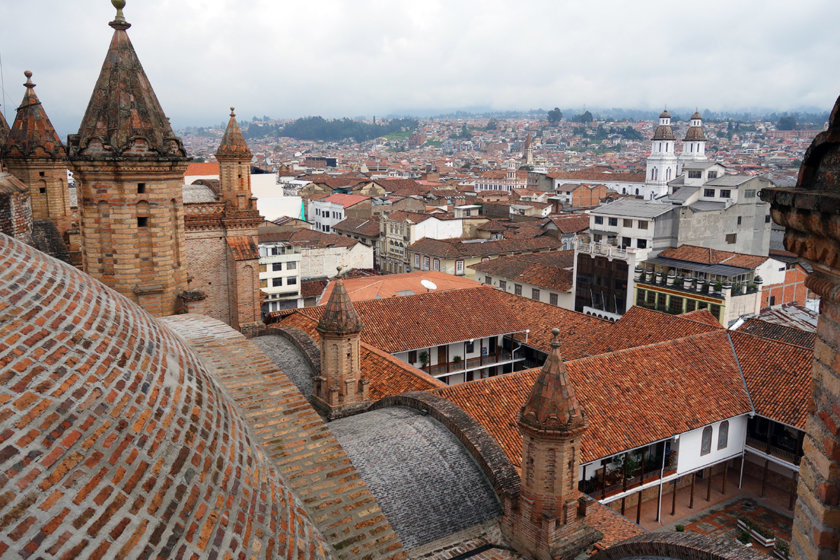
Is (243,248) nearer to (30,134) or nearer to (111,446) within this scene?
(30,134)

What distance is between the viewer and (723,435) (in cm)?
2614

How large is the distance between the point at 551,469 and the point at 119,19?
16.0 meters

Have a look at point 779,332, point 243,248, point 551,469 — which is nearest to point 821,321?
point 551,469

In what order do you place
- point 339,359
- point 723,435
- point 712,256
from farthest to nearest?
point 712,256 → point 723,435 → point 339,359

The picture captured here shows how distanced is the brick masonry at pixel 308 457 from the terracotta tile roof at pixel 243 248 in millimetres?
16924

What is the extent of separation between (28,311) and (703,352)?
27086 mm

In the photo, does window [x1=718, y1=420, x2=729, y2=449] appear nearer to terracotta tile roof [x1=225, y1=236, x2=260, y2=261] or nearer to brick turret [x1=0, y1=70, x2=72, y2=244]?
terracotta tile roof [x1=225, y1=236, x2=260, y2=261]

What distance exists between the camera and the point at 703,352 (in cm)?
2830

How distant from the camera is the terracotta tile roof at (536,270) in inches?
2015

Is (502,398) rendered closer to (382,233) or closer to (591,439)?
(591,439)

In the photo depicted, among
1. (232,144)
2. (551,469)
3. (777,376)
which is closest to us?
(551,469)

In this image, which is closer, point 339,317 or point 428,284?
point 339,317

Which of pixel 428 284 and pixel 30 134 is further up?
pixel 30 134

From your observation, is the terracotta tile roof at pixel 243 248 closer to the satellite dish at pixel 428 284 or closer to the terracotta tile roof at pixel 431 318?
the terracotta tile roof at pixel 431 318
